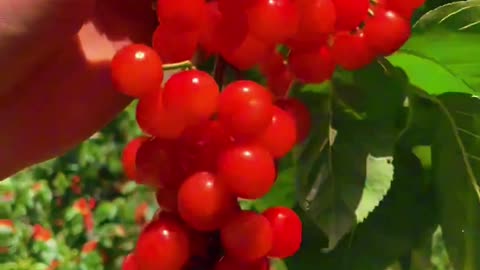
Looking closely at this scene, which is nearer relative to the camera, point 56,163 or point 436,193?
point 436,193

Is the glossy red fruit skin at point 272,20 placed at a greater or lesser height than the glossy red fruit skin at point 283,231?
greater

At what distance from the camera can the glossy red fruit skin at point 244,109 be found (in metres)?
0.44

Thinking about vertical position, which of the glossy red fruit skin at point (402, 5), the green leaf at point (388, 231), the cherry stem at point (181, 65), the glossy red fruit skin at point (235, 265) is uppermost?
the glossy red fruit skin at point (402, 5)

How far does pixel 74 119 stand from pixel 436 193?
0.96 ft

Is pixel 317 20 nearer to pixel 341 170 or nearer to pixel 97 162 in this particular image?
pixel 341 170

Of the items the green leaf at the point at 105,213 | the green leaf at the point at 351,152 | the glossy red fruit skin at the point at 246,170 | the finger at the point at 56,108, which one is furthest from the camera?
the green leaf at the point at 105,213

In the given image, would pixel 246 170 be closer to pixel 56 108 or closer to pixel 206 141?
pixel 206 141

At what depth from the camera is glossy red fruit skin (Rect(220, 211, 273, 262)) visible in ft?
1.47

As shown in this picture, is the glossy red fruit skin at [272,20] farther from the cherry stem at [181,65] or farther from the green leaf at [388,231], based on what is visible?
the green leaf at [388,231]

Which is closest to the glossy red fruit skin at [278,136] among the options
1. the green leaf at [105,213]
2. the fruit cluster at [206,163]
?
the fruit cluster at [206,163]

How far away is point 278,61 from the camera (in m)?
0.52

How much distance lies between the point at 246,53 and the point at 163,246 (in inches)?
4.2

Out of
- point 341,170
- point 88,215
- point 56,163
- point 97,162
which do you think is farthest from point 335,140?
point 97,162

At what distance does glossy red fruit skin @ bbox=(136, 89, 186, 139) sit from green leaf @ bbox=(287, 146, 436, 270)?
0.70 feet
